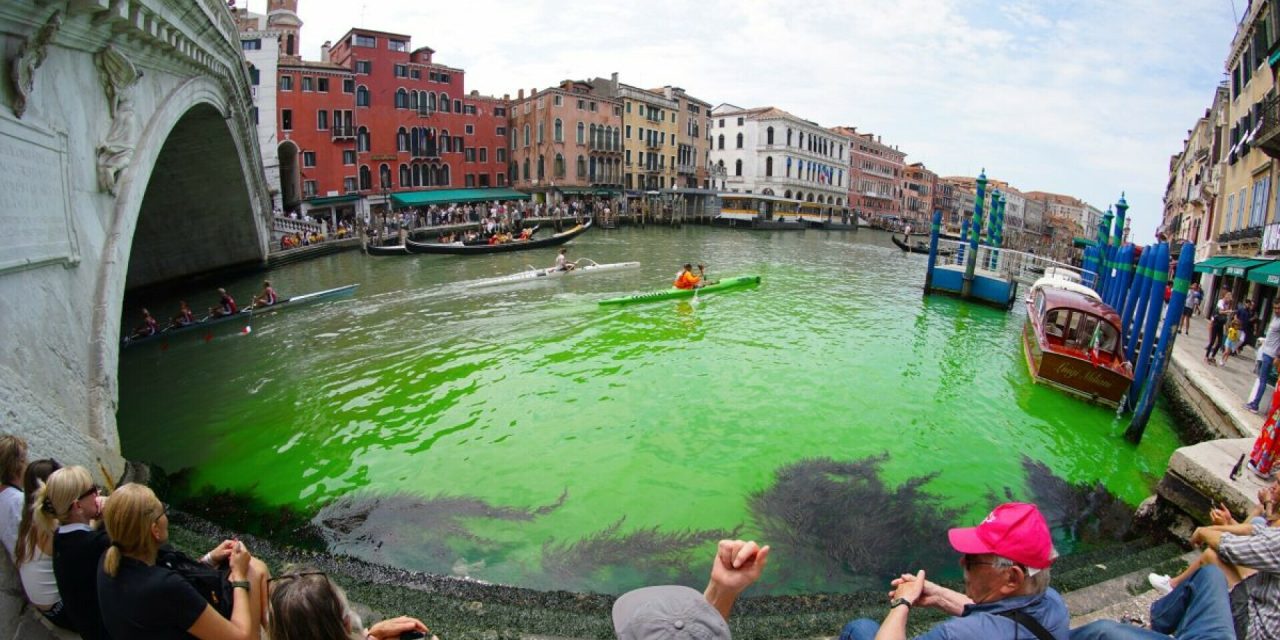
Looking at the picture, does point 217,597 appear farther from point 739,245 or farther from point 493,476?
point 739,245

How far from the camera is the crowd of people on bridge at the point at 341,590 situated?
6.48 ft

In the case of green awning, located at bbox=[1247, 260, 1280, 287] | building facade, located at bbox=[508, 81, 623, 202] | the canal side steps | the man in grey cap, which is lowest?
the canal side steps

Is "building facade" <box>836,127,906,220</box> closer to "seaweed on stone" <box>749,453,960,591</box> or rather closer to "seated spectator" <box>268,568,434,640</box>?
"seaweed on stone" <box>749,453,960,591</box>

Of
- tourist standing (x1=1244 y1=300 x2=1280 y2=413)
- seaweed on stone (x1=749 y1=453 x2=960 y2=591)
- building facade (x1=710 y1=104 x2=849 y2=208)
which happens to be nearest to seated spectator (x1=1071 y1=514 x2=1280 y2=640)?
seaweed on stone (x1=749 y1=453 x2=960 y2=591)

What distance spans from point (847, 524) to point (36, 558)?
6.60 meters

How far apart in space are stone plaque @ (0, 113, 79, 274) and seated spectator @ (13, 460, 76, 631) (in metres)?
3.15

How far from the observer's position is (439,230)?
113ft

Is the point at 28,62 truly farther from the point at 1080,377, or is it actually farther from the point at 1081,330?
the point at 1081,330

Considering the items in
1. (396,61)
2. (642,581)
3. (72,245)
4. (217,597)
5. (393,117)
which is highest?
(396,61)

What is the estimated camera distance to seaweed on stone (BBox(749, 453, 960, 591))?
6148mm

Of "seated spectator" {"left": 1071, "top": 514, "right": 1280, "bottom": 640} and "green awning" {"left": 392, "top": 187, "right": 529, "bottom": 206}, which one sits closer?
"seated spectator" {"left": 1071, "top": 514, "right": 1280, "bottom": 640}

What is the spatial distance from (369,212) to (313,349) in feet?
91.1

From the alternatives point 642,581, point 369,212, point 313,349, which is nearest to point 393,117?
point 369,212

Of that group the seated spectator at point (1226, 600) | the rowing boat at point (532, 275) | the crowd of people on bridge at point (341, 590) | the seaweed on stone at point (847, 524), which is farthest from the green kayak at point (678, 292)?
the seated spectator at point (1226, 600)
